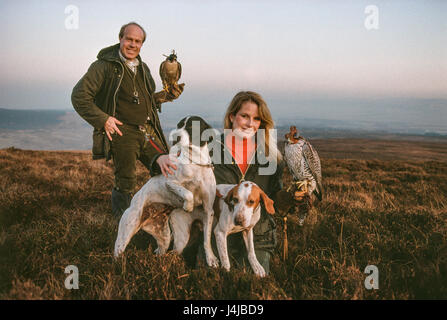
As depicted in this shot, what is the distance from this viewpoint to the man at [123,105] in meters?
Result: 3.96

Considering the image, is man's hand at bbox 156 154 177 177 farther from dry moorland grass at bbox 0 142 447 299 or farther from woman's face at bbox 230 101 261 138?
woman's face at bbox 230 101 261 138

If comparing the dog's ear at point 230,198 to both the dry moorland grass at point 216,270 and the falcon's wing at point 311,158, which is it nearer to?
the dry moorland grass at point 216,270

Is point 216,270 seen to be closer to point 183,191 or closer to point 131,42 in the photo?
point 183,191

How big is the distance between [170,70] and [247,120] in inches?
46.7

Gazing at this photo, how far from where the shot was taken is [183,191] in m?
2.94

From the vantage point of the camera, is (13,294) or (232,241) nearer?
(13,294)

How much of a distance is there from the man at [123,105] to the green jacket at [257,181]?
0.86 m

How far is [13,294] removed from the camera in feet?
9.00

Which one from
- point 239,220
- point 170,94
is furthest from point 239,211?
point 170,94

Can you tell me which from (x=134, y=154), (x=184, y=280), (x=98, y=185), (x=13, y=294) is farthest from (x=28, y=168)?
(x=184, y=280)

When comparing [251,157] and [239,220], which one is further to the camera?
[251,157]

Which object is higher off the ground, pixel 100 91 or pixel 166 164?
pixel 100 91
